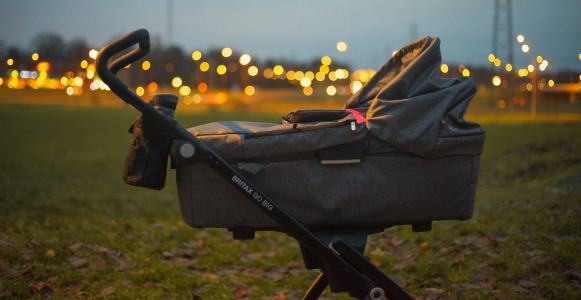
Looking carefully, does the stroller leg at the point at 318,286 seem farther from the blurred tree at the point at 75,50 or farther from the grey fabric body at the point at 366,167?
the blurred tree at the point at 75,50

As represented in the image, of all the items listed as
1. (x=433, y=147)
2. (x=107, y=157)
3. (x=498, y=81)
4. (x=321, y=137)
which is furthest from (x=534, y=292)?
(x=107, y=157)

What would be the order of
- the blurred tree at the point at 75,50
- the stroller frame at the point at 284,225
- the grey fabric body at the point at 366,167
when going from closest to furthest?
the stroller frame at the point at 284,225, the grey fabric body at the point at 366,167, the blurred tree at the point at 75,50

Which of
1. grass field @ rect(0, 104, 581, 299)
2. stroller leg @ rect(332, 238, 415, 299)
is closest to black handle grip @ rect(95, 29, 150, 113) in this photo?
stroller leg @ rect(332, 238, 415, 299)

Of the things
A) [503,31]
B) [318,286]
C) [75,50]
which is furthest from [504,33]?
[318,286]

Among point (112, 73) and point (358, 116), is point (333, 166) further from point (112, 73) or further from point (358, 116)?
point (112, 73)

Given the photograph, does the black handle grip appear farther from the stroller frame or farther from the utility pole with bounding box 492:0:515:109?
the utility pole with bounding box 492:0:515:109

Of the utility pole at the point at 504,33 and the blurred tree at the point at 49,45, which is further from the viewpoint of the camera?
the utility pole at the point at 504,33

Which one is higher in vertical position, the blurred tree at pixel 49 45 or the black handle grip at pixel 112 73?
the black handle grip at pixel 112 73

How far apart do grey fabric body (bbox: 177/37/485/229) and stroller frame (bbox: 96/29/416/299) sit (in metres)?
0.10

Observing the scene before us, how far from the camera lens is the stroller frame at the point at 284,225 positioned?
3.00 meters

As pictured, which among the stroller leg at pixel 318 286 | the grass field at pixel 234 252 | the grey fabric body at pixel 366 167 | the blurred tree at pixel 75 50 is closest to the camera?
the grey fabric body at pixel 366 167

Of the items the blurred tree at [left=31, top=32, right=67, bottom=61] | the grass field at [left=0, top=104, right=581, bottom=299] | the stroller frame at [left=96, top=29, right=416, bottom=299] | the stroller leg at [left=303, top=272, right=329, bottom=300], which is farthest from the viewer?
the blurred tree at [left=31, top=32, right=67, bottom=61]

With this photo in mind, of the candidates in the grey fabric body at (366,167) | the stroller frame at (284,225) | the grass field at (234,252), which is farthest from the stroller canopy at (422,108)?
the grass field at (234,252)

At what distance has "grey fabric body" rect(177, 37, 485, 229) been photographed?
314 cm
